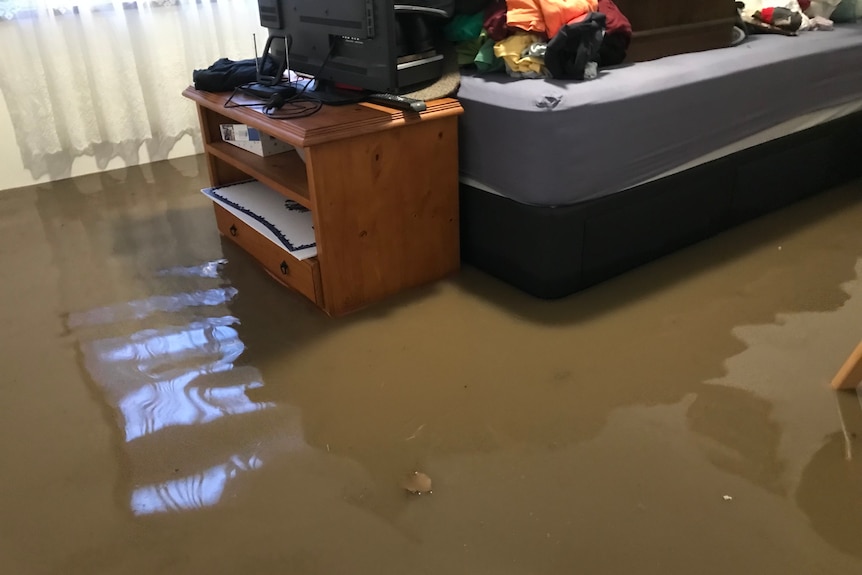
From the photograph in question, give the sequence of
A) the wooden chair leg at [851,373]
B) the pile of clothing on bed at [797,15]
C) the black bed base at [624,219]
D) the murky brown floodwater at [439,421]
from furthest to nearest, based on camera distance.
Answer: the pile of clothing on bed at [797,15], the black bed base at [624,219], the wooden chair leg at [851,373], the murky brown floodwater at [439,421]

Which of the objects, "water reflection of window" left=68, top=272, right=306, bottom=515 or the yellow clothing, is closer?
"water reflection of window" left=68, top=272, right=306, bottom=515

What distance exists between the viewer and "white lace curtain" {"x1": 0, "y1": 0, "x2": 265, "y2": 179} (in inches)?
97.7

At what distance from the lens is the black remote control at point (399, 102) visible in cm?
156

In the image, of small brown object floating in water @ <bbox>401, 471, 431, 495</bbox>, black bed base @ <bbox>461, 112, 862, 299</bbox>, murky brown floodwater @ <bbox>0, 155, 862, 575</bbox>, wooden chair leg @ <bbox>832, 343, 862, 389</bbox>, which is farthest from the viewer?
black bed base @ <bbox>461, 112, 862, 299</bbox>

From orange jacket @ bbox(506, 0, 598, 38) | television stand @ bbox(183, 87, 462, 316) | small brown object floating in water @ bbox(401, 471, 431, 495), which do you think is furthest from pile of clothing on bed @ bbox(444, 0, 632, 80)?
small brown object floating in water @ bbox(401, 471, 431, 495)

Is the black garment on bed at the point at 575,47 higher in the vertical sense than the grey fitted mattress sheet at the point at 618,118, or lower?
higher

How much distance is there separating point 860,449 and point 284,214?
144 centimetres

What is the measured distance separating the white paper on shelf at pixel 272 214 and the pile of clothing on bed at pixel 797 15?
4.97 feet

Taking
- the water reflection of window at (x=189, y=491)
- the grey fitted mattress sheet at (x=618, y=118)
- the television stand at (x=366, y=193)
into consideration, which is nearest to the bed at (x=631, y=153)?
the grey fitted mattress sheet at (x=618, y=118)

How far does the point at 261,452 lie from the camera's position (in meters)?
1.27

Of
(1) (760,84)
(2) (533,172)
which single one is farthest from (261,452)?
(1) (760,84)

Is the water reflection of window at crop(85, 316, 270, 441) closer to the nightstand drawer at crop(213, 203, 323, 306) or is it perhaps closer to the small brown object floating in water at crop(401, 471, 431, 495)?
the nightstand drawer at crop(213, 203, 323, 306)

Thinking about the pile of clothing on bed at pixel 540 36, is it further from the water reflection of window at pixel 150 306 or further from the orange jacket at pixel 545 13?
the water reflection of window at pixel 150 306

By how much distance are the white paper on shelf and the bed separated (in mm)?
445
